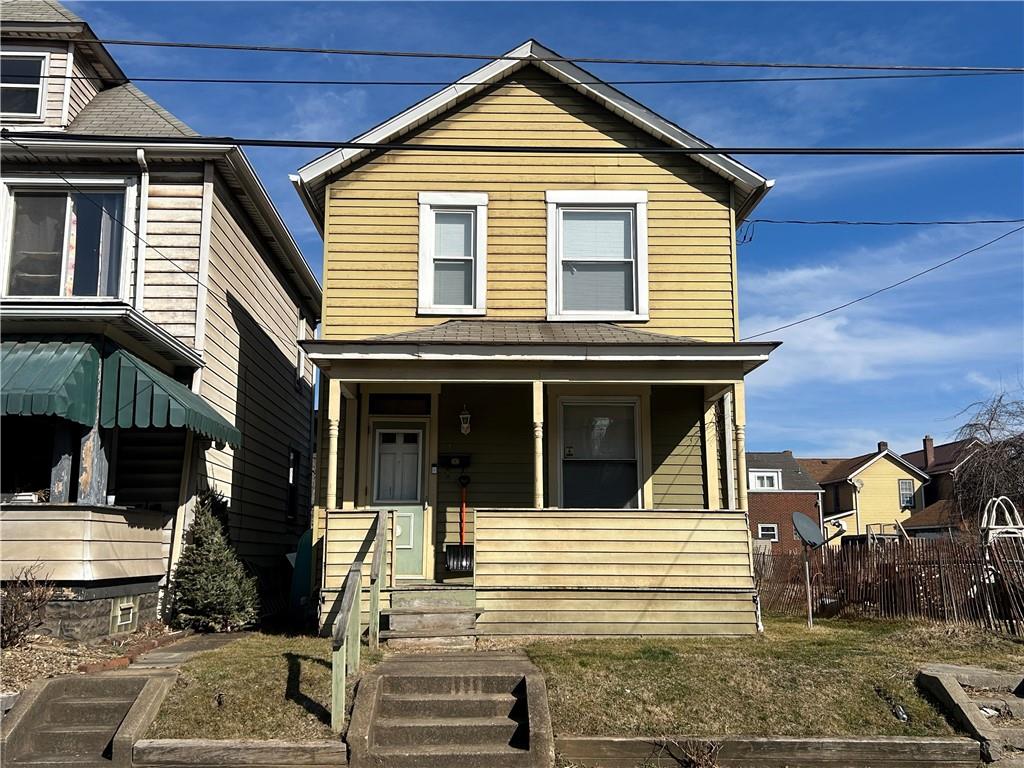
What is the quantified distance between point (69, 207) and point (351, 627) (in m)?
8.00

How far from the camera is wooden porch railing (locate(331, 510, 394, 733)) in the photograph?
7.45 metres

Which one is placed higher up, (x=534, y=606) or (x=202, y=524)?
(x=202, y=524)

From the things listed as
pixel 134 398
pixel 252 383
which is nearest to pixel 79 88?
pixel 252 383

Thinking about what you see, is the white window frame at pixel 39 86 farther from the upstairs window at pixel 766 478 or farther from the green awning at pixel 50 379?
the upstairs window at pixel 766 478

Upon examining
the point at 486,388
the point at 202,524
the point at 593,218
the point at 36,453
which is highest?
the point at 593,218

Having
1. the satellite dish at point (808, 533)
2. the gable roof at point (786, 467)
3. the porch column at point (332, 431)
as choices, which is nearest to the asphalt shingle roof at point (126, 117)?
the porch column at point (332, 431)

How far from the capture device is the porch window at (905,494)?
167 ft

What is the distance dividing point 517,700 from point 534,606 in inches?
113

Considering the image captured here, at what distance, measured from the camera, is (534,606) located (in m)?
11.1

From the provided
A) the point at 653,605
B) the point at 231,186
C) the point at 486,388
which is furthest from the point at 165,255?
the point at 653,605

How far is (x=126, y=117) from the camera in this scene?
1378 centimetres

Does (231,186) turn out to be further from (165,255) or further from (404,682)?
(404,682)

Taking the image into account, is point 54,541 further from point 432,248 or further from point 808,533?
point 808,533

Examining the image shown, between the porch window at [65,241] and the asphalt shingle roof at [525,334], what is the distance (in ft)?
13.0
